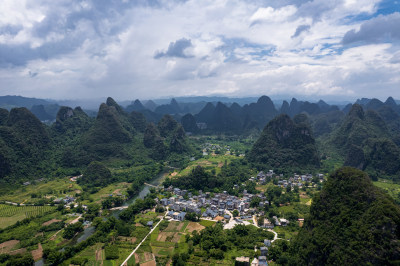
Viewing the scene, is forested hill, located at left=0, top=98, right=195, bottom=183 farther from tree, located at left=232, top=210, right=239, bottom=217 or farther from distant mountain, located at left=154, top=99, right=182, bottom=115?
distant mountain, located at left=154, top=99, right=182, bottom=115

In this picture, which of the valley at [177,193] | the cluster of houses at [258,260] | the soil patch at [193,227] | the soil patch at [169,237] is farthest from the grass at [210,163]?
the cluster of houses at [258,260]

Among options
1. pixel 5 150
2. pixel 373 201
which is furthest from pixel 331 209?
pixel 5 150

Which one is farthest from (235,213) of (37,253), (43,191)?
(43,191)

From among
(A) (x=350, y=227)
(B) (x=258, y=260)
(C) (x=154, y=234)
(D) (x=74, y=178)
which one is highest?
(A) (x=350, y=227)

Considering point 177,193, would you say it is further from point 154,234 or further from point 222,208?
point 154,234

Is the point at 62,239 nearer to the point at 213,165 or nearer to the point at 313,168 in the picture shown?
the point at 213,165

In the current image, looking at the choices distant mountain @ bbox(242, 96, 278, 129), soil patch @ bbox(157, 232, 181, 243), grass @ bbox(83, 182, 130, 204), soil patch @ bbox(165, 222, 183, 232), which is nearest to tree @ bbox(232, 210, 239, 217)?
soil patch @ bbox(165, 222, 183, 232)

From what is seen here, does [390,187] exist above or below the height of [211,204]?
above

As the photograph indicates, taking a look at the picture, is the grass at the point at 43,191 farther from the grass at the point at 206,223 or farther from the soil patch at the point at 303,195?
the soil patch at the point at 303,195
